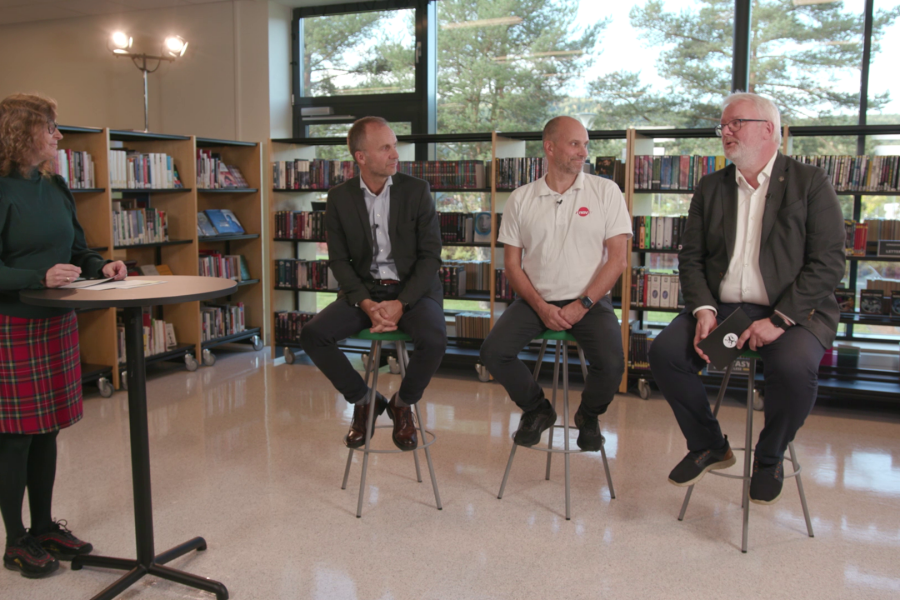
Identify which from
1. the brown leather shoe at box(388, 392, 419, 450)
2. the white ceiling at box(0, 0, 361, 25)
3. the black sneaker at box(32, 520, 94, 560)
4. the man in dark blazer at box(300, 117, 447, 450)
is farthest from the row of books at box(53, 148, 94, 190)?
the brown leather shoe at box(388, 392, 419, 450)

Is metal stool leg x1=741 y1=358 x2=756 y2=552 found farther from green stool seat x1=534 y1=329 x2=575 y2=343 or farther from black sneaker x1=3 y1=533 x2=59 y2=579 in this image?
black sneaker x1=3 y1=533 x2=59 y2=579

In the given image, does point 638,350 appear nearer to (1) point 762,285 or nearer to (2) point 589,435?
(2) point 589,435

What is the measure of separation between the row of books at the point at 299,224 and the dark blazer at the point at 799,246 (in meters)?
3.34

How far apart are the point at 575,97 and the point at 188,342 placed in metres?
3.35

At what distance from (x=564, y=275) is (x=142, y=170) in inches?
125

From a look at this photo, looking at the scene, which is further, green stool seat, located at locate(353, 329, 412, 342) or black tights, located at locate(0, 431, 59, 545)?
green stool seat, located at locate(353, 329, 412, 342)

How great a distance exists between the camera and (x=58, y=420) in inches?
Answer: 93.4

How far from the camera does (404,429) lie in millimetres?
3020

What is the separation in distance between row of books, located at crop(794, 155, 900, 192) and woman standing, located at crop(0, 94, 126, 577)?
153 inches

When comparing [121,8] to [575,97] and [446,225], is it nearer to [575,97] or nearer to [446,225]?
[446,225]

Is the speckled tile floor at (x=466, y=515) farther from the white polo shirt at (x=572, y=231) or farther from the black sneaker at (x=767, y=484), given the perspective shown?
the white polo shirt at (x=572, y=231)

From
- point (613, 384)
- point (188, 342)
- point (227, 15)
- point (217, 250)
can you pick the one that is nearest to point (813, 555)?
point (613, 384)

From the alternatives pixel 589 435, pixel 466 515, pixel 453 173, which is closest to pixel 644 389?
pixel 589 435

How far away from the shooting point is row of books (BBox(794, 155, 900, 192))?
4.27 metres
